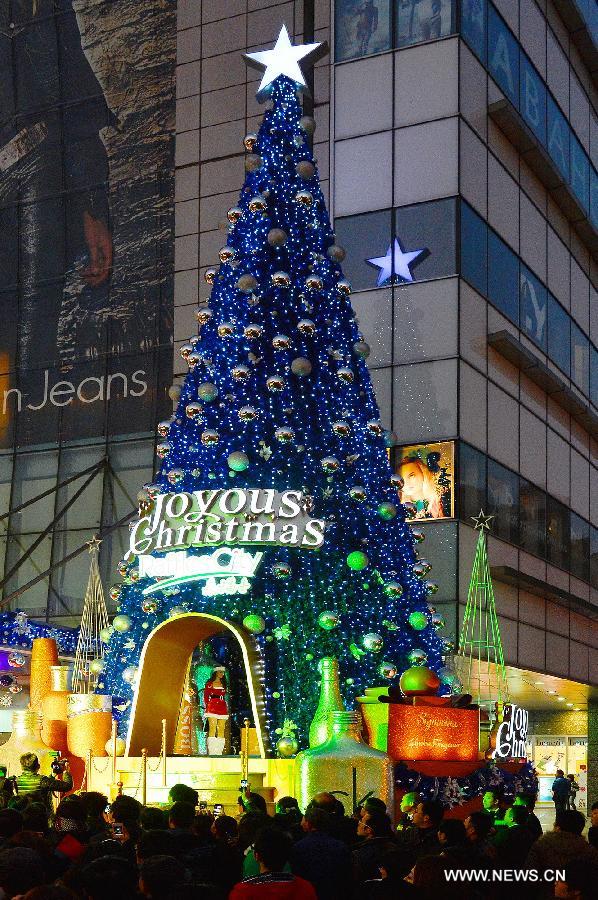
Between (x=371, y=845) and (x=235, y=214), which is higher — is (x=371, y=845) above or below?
below

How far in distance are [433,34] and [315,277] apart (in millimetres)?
15157

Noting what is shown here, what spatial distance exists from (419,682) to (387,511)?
9.38 feet

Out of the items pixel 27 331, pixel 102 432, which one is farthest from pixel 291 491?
pixel 27 331

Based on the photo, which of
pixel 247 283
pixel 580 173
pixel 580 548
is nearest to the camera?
pixel 247 283

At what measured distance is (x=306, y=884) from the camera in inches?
308

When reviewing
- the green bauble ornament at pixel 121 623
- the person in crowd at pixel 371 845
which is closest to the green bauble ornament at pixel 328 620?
the green bauble ornament at pixel 121 623

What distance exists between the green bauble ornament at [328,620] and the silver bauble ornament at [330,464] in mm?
2087

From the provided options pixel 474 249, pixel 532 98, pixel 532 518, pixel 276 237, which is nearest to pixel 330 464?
pixel 276 237

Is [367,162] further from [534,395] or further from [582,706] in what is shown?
[582,706]

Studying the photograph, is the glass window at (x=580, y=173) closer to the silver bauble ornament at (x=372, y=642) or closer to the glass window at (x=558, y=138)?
the glass window at (x=558, y=138)

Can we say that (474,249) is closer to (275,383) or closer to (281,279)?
(281,279)

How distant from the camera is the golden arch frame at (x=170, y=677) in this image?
20.7m

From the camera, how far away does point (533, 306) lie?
3806cm

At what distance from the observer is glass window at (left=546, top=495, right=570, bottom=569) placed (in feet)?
126
